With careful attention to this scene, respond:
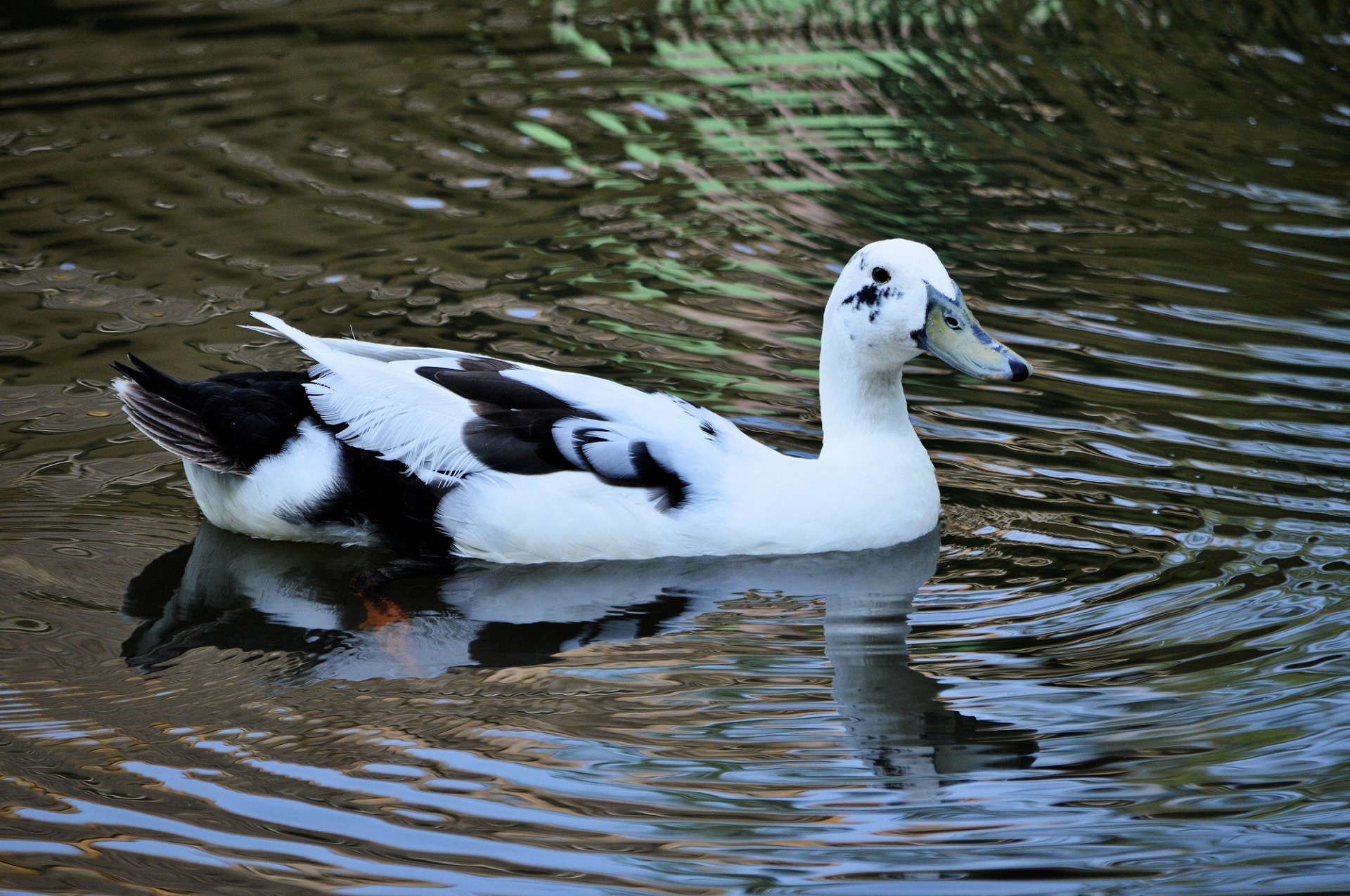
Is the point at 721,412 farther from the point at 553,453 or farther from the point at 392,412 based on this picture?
the point at 392,412

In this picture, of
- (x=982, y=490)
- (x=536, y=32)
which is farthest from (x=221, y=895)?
(x=536, y=32)

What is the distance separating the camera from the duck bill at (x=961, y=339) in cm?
576

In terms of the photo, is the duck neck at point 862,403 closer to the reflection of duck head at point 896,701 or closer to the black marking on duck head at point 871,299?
the black marking on duck head at point 871,299

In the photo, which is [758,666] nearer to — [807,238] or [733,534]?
[733,534]

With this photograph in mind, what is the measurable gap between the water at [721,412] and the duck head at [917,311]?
28.7 inches

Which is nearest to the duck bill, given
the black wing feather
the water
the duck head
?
the duck head

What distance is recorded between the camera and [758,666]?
17.1 ft

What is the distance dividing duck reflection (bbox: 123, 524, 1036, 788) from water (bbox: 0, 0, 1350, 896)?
0.07 feet

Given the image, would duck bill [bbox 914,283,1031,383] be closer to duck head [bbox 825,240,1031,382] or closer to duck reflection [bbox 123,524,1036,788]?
duck head [bbox 825,240,1031,382]

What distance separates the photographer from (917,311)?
5.77 meters

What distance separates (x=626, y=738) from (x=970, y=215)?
515 centimetres

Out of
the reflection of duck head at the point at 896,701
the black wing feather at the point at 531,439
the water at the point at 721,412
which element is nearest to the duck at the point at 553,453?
the black wing feather at the point at 531,439

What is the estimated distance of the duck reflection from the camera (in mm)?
5129

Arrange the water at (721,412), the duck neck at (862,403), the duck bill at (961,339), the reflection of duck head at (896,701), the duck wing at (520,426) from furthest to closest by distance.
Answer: the duck neck at (862,403)
the duck bill at (961,339)
the duck wing at (520,426)
the reflection of duck head at (896,701)
the water at (721,412)
